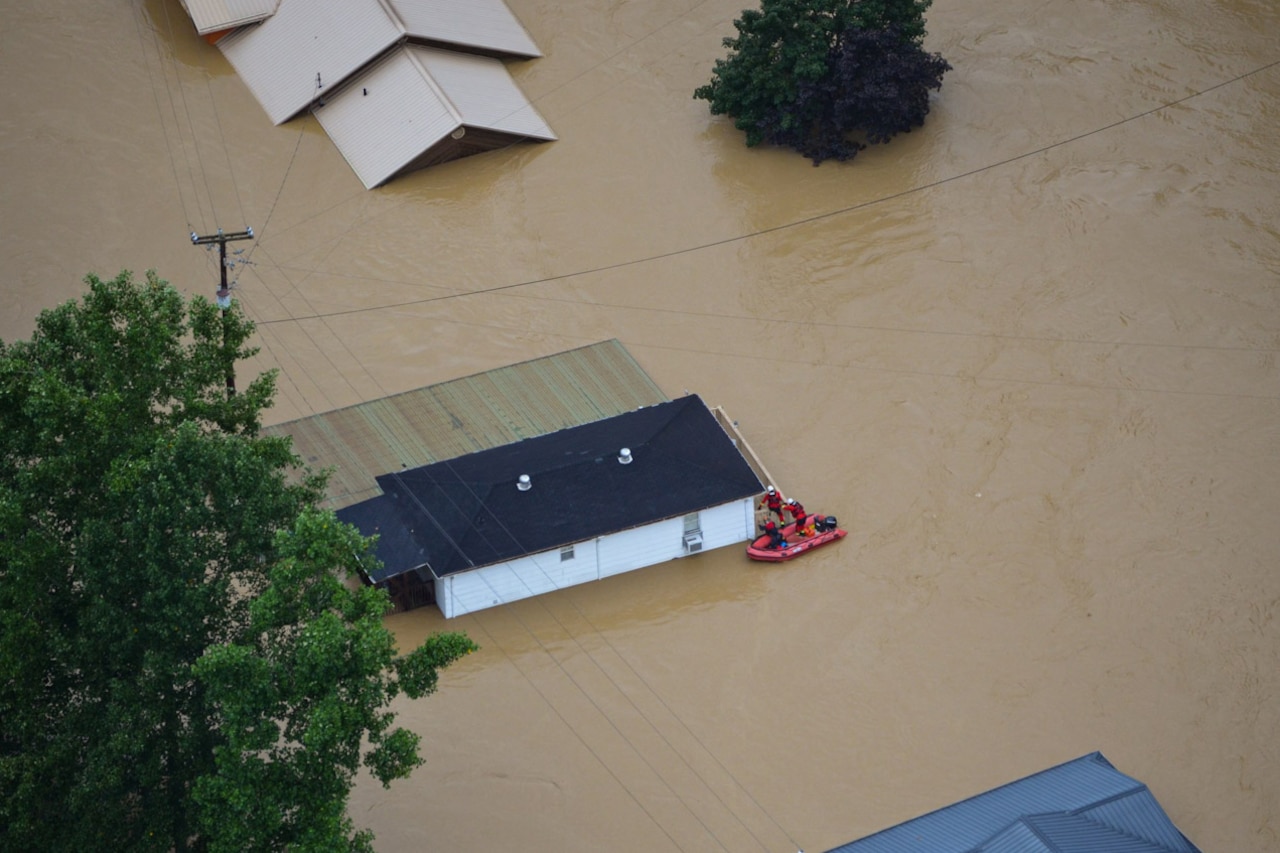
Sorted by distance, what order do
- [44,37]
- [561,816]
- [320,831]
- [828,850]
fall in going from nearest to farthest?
[320,831] < [828,850] < [561,816] < [44,37]

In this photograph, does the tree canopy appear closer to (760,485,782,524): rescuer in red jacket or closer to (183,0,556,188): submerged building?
(183,0,556,188): submerged building

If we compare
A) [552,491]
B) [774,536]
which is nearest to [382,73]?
[552,491]

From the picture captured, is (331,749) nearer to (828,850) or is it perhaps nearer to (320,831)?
(320,831)

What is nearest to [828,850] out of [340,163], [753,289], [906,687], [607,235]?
[906,687]

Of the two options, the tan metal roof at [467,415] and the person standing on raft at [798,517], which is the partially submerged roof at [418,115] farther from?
the person standing on raft at [798,517]

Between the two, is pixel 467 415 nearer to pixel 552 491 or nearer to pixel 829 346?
pixel 552 491

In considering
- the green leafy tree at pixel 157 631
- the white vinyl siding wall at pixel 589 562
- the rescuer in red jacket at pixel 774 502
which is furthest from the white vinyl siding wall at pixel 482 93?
the green leafy tree at pixel 157 631
